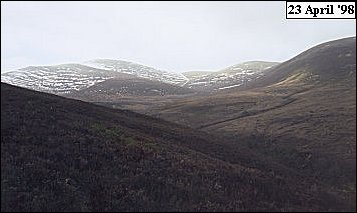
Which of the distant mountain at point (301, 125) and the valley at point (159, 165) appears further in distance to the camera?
the distant mountain at point (301, 125)

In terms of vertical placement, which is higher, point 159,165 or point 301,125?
point 159,165

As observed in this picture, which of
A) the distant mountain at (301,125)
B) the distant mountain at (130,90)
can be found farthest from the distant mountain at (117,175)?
the distant mountain at (130,90)

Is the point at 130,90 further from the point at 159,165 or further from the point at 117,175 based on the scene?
the point at 117,175

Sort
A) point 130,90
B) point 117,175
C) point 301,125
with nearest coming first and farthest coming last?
point 117,175, point 301,125, point 130,90

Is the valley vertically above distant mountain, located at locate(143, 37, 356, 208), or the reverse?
the valley

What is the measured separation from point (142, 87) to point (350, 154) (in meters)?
131

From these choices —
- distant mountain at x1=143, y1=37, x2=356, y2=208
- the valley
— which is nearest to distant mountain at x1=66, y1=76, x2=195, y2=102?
distant mountain at x1=143, y1=37, x2=356, y2=208

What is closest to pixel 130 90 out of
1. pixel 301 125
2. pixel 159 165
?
pixel 301 125

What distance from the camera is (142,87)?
159m

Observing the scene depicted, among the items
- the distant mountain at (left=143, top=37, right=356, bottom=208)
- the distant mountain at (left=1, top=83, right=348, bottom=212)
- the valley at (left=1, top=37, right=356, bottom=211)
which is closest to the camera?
the distant mountain at (left=1, top=83, right=348, bottom=212)

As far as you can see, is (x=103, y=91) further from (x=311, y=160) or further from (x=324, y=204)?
(x=324, y=204)

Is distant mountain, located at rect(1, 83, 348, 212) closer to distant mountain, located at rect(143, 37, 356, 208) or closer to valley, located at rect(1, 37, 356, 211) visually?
valley, located at rect(1, 37, 356, 211)

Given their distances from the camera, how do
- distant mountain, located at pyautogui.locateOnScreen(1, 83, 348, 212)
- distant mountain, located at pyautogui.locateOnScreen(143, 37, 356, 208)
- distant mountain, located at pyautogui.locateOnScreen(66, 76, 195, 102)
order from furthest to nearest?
distant mountain, located at pyautogui.locateOnScreen(66, 76, 195, 102)
distant mountain, located at pyautogui.locateOnScreen(143, 37, 356, 208)
distant mountain, located at pyautogui.locateOnScreen(1, 83, 348, 212)

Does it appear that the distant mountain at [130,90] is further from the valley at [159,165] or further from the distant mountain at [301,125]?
the valley at [159,165]
